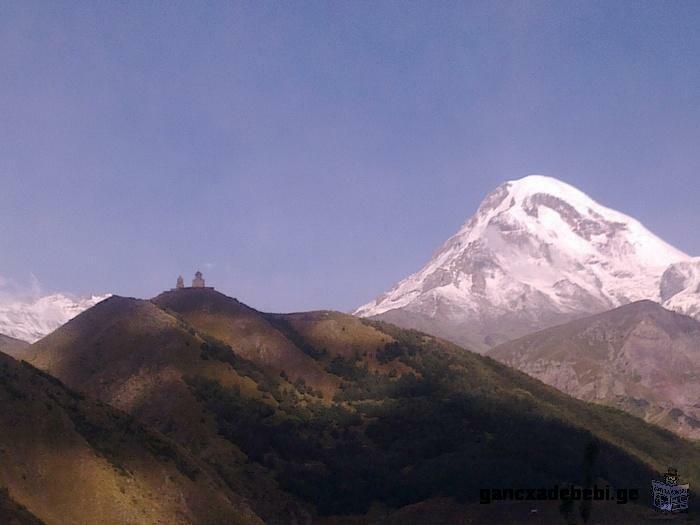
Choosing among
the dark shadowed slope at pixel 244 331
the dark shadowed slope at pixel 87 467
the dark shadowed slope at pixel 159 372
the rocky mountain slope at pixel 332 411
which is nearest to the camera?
the dark shadowed slope at pixel 87 467

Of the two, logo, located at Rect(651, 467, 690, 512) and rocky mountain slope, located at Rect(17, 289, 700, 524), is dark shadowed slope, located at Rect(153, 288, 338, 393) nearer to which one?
rocky mountain slope, located at Rect(17, 289, 700, 524)

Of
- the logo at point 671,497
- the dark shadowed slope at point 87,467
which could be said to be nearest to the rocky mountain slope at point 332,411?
the logo at point 671,497

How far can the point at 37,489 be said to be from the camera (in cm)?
6175

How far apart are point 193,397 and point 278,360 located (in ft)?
79.9

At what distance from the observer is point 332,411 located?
124188 mm

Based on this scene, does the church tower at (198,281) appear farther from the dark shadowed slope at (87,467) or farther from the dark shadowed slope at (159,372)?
the dark shadowed slope at (87,467)

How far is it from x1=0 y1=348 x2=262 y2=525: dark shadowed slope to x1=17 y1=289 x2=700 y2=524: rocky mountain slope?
18.7 meters

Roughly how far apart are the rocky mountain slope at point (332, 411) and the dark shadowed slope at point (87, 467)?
18699 mm

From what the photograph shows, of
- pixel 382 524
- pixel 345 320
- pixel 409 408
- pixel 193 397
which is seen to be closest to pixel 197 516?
pixel 382 524

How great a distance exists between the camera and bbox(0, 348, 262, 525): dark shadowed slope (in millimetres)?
61750

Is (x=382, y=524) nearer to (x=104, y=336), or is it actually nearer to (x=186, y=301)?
(x=104, y=336)

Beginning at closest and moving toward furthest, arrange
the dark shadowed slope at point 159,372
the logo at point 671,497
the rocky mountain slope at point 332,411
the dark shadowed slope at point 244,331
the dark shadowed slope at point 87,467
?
the dark shadowed slope at point 87,467
the logo at point 671,497
the rocky mountain slope at point 332,411
the dark shadowed slope at point 159,372
the dark shadowed slope at point 244,331

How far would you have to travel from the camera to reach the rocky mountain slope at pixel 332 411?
103438mm

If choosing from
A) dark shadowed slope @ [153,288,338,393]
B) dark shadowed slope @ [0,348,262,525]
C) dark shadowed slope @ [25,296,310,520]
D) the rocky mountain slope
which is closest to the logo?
the rocky mountain slope
